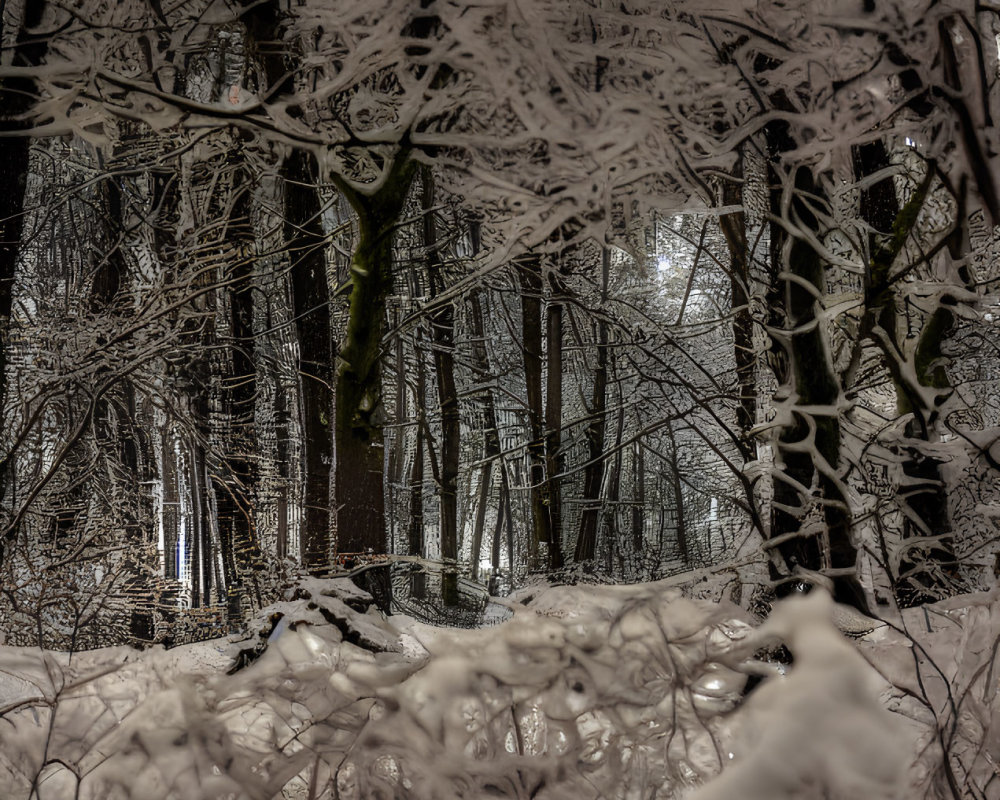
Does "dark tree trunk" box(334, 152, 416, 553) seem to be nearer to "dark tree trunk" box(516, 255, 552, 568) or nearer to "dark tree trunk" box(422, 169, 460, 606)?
"dark tree trunk" box(422, 169, 460, 606)

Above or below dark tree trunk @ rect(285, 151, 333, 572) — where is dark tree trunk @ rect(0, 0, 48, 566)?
above

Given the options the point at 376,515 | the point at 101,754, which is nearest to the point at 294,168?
the point at 376,515

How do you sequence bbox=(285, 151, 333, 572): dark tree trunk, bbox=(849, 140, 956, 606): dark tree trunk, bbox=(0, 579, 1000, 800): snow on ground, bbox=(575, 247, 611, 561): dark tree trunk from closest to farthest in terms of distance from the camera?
bbox=(0, 579, 1000, 800): snow on ground < bbox=(849, 140, 956, 606): dark tree trunk < bbox=(575, 247, 611, 561): dark tree trunk < bbox=(285, 151, 333, 572): dark tree trunk

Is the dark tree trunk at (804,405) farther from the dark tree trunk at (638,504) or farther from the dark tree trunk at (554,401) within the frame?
the dark tree trunk at (554,401)

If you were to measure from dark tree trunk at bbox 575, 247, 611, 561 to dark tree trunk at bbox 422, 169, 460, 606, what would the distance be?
1.48 feet

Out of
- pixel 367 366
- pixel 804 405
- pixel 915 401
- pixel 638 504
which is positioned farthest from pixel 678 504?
pixel 367 366

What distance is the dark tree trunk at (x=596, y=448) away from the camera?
2.62 meters

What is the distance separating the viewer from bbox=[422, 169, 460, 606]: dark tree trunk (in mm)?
2682

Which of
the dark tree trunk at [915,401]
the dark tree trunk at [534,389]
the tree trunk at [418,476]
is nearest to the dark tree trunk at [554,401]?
the dark tree trunk at [534,389]

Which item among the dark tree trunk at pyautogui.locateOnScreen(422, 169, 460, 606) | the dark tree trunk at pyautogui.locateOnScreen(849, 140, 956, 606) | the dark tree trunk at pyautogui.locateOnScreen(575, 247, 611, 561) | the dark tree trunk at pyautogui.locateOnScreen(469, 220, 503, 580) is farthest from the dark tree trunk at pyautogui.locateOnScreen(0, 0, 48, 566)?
the dark tree trunk at pyautogui.locateOnScreen(849, 140, 956, 606)

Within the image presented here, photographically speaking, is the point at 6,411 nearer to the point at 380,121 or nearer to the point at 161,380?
Result: the point at 161,380

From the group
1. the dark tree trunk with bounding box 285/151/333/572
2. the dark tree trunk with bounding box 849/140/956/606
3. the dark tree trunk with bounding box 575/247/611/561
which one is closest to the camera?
the dark tree trunk with bounding box 849/140/956/606

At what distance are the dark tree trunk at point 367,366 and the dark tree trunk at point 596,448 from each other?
0.71m

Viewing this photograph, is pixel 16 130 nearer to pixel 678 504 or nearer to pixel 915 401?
pixel 678 504
